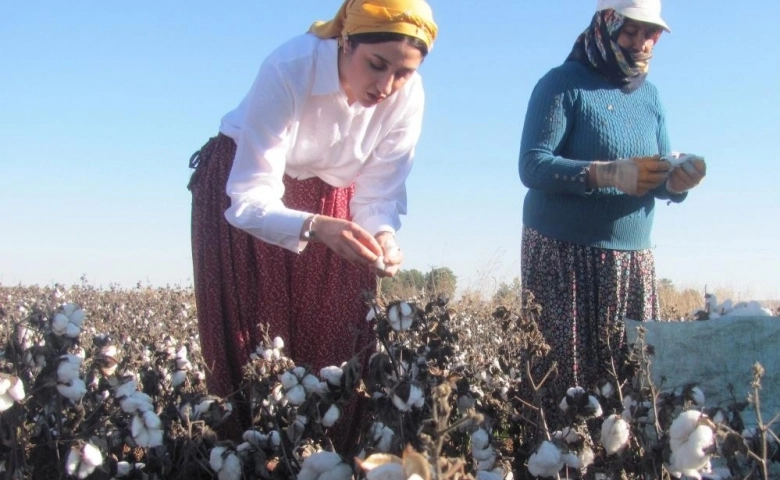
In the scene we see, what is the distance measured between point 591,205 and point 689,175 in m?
0.34

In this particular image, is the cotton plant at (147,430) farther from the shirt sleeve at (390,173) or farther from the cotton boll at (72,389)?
the shirt sleeve at (390,173)

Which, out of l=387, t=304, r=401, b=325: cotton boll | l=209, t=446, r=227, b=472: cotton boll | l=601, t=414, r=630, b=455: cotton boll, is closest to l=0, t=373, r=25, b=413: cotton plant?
l=209, t=446, r=227, b=472: cotton boll

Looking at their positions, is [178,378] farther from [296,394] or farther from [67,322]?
[296,394]

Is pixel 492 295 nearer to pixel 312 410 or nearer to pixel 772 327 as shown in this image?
pixel 772 327

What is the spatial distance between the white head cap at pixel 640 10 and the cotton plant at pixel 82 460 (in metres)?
2.25

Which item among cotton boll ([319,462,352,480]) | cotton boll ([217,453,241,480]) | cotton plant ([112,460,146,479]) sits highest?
cotton boll ([319,462,352,480])

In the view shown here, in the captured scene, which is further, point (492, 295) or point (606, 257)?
point (492, 295)

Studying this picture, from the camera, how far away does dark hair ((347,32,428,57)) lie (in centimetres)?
253

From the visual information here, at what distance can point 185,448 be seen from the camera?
218cm

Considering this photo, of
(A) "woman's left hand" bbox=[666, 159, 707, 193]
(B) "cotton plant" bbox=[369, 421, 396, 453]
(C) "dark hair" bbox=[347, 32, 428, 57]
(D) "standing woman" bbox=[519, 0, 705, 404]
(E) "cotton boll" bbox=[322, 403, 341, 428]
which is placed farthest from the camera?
(D) "standing woman" bbox=[519, 0, 705, 404]

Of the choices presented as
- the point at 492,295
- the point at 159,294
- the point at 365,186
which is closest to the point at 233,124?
the point at 365,186

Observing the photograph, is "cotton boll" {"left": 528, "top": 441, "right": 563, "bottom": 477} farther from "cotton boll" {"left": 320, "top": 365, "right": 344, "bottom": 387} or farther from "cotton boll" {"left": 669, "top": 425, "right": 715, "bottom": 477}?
"cotton boll" {"left": 320, "top": 365, "right": 344, "bottom": 387}

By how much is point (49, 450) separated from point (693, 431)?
1412 millimetres

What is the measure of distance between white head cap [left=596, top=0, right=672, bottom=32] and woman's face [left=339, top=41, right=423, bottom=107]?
1.02 meters
